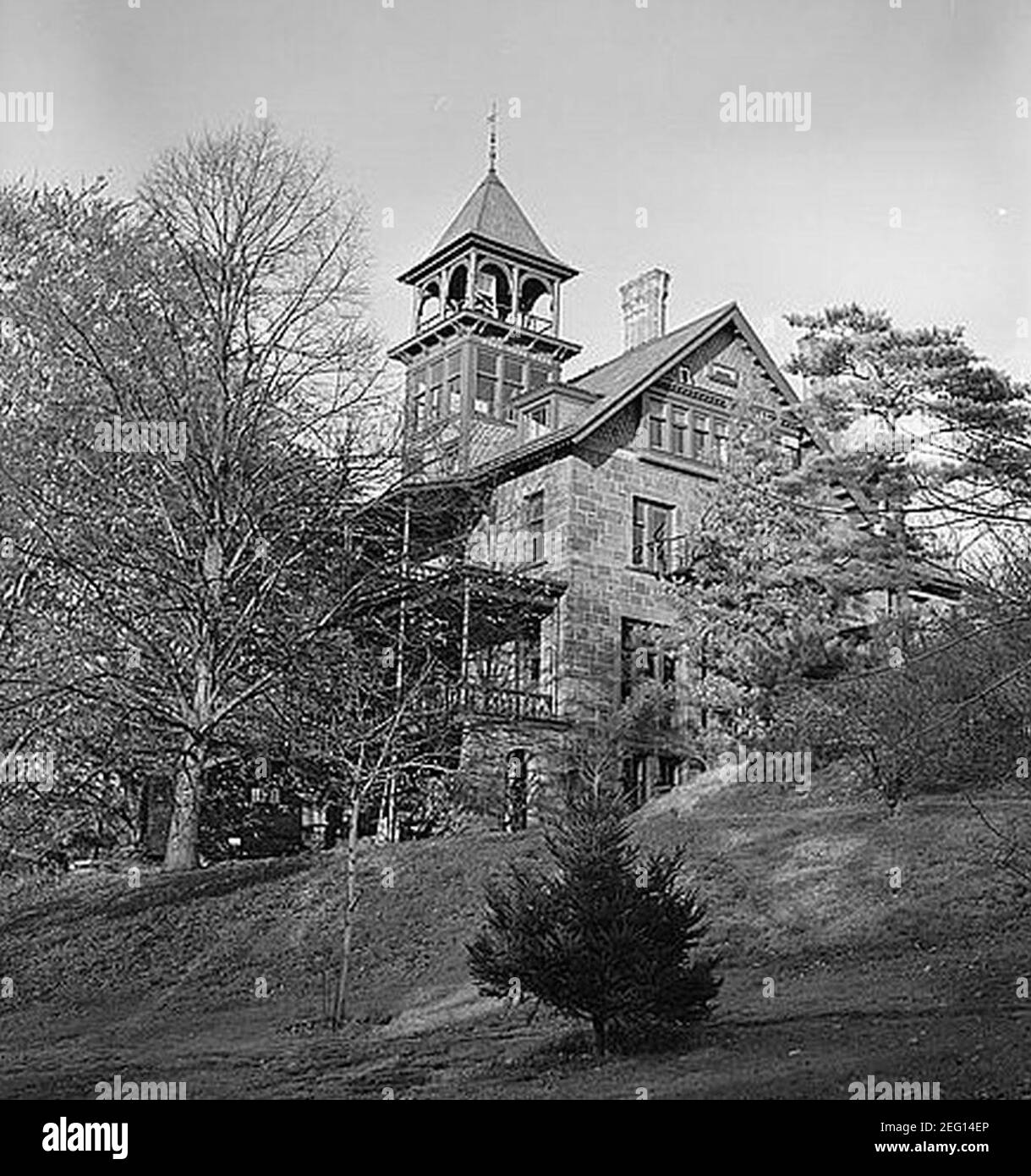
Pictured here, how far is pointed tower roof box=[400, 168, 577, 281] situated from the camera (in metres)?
38.0

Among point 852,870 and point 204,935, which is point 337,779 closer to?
point 204,935

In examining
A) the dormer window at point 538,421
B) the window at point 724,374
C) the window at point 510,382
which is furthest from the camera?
the window at point 510,382

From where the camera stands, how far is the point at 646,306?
127 feet

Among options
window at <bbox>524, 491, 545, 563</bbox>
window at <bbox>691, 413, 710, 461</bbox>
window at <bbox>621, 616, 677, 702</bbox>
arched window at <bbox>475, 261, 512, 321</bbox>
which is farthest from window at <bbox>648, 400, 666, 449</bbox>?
arched window at <bbox>475, 261, 512, 321</bbox>

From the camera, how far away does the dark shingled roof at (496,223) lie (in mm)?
38125

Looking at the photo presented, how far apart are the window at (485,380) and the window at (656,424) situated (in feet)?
Answer: 15.9

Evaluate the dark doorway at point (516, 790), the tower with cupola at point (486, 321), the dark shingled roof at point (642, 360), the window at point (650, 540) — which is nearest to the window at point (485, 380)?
the tower with cupola at point (486, 321)

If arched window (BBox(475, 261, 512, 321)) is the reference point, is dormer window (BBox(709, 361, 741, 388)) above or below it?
below

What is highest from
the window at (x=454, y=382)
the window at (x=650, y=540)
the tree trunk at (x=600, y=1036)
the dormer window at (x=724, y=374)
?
the window at (x=454, y=382)

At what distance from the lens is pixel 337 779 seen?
23.7 m

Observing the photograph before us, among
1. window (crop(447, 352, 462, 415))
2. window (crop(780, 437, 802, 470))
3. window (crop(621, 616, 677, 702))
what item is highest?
window (crop(447, 352, 462, 415))

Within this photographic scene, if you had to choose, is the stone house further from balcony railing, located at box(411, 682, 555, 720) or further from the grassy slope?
the grassy slope

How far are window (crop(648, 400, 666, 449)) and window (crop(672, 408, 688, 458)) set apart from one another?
298mm

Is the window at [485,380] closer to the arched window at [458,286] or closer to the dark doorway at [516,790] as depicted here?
the arched window at [458,286]
